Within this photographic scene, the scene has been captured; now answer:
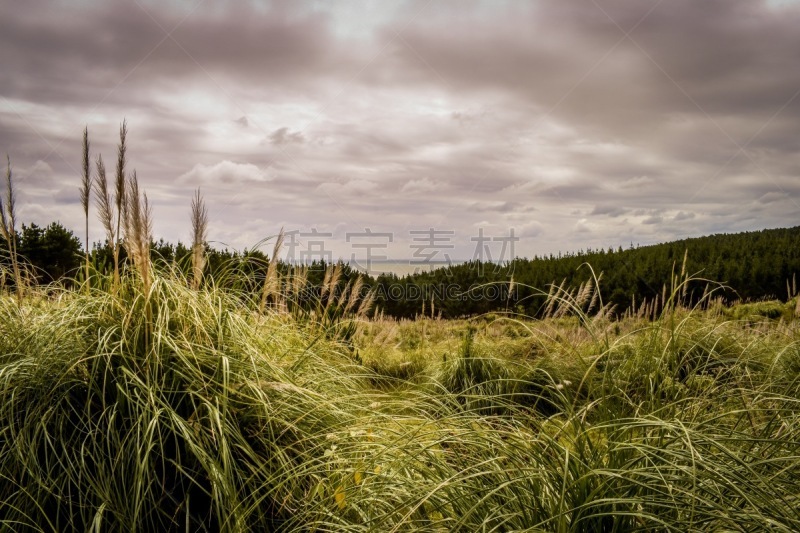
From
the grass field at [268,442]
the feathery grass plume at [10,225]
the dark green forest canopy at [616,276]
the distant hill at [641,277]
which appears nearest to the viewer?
the grass field at [268,442]

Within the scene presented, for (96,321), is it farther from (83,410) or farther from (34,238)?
(34,238)

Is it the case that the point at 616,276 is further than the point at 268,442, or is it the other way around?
the point at 616,276

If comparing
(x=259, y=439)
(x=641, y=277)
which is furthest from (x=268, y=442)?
(x=641, y=277)

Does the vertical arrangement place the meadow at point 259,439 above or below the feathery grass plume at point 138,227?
below

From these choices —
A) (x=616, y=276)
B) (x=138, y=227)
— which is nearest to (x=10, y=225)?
(x=138, y=227)

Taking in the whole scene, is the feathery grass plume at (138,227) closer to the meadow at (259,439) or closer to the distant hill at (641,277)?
the meadow at (259,439)

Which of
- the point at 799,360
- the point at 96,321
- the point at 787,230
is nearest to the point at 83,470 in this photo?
the point at 96,321

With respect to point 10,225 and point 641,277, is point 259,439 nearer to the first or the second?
point 10,225

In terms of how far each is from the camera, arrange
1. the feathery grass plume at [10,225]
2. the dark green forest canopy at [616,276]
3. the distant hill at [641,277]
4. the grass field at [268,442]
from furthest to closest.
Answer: the distant hill at [641,277] < the dark green forest canopy at [616,276] < the feathery grass plume at [10,225] < the grass field at [268,442]

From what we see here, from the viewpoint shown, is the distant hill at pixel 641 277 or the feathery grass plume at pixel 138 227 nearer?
the feathery grass plume at pixel 138 227

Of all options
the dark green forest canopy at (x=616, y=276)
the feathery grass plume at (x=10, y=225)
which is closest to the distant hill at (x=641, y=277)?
the dark green forest canopy at (x=616, y=276)

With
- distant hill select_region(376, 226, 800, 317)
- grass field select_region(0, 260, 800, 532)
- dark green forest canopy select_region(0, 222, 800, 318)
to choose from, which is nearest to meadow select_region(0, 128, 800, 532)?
grass field select_region(0, 260, 800, 532)

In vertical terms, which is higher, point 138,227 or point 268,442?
point 138,227

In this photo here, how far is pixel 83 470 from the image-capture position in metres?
2.19
